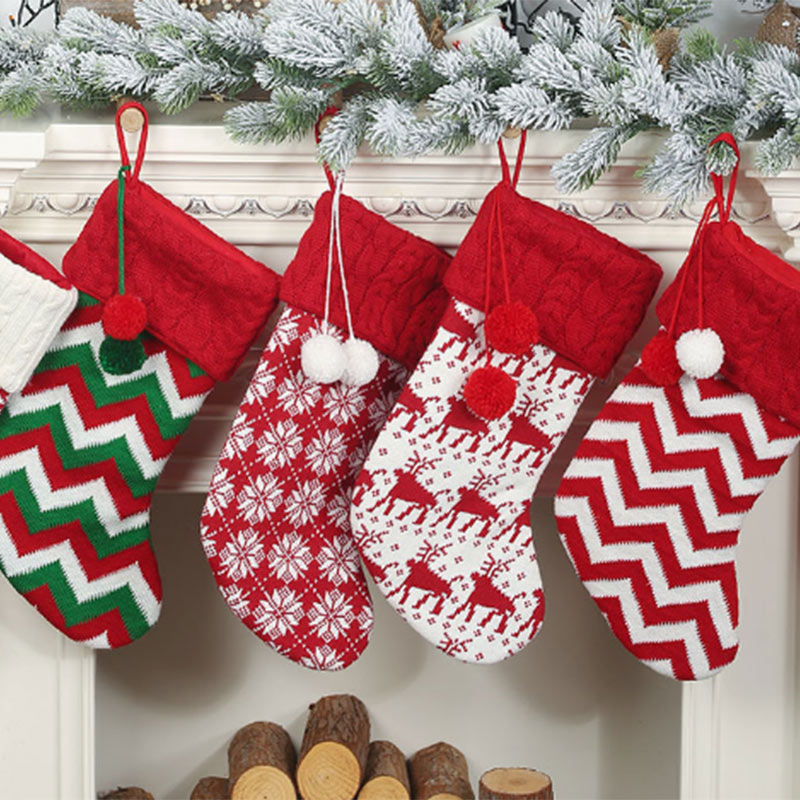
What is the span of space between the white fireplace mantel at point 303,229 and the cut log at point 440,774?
1.16 ft

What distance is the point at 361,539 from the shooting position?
1301 mm

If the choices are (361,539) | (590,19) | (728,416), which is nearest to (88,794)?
(361,539)

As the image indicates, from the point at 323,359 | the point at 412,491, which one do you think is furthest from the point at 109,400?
the point at 412,491

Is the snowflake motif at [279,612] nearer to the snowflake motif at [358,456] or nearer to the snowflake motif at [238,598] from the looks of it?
the snowflake motif at [238,598]

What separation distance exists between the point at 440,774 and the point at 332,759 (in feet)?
0.58

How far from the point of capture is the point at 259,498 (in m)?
1.32

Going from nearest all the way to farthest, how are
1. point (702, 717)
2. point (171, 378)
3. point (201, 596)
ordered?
1. point (171, 378)
2. point (702, 717)
3. point (201, 596)

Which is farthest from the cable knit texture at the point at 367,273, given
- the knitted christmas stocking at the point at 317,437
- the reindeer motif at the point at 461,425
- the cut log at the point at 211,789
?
the cut log at the point at 211,789

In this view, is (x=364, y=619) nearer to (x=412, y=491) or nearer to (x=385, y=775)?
(x=412, y=491)

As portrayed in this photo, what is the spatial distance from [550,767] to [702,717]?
1.38 feet

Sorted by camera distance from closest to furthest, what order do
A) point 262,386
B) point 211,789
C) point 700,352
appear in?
point 700,352 → point 262,386 → point 211,789

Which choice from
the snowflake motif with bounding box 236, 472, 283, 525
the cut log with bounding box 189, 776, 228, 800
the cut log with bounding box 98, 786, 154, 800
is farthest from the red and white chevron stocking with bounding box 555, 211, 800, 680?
the cut log with bounding box 98, 786, 154, 800

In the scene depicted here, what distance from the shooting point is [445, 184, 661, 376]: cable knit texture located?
4.06 ft

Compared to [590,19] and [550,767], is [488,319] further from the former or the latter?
[550,767]
